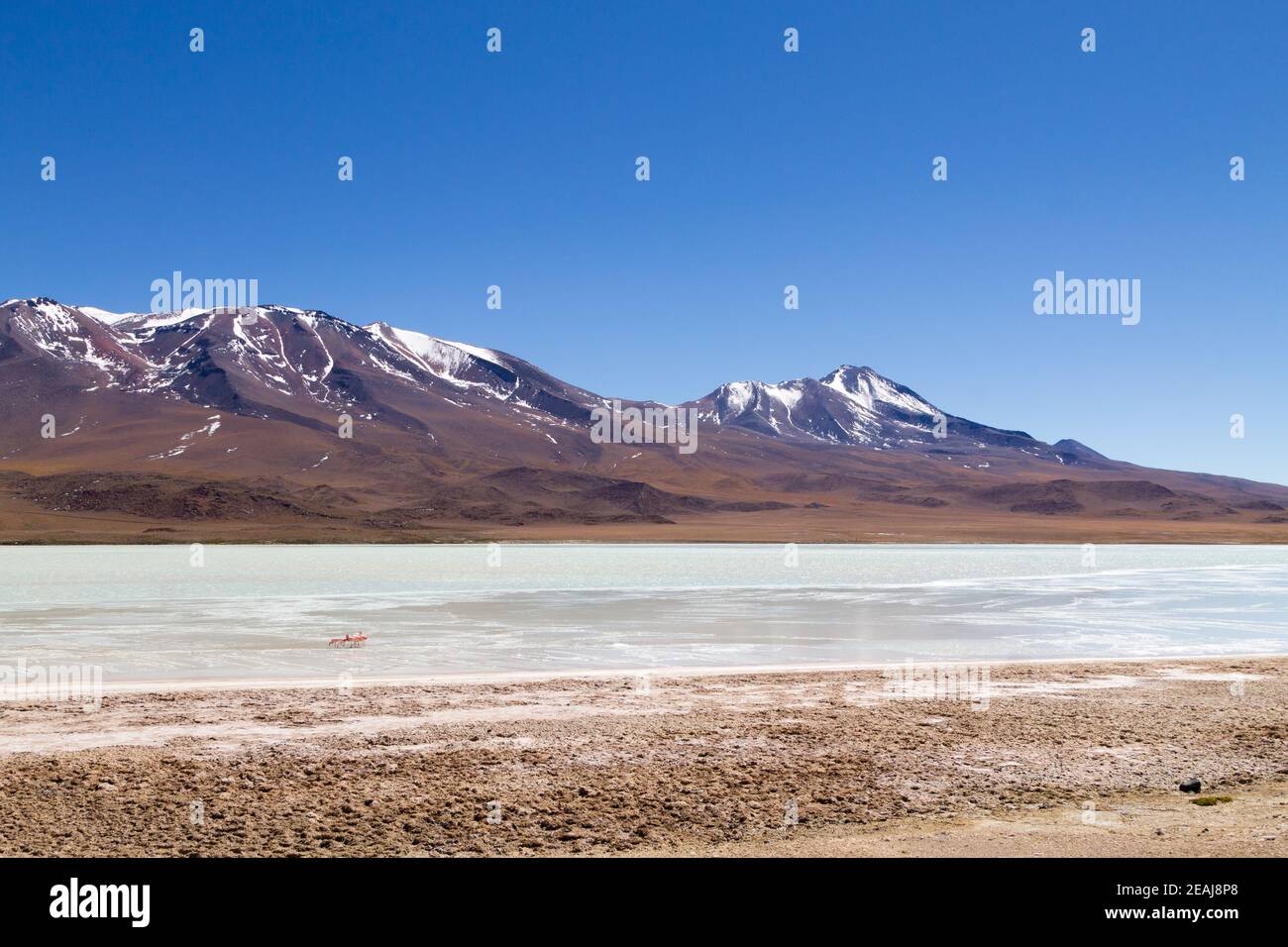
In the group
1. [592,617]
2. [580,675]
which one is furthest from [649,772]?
[592,617]

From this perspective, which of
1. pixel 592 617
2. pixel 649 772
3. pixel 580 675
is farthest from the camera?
pixel 592 617

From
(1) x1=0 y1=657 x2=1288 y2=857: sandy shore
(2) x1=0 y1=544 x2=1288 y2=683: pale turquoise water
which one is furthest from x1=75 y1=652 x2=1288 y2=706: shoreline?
(1) x1=0 y1=657 x2=1288 y2=857: sandy shore

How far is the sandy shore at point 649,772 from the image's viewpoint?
7.87 metres

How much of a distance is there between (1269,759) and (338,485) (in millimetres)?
170243

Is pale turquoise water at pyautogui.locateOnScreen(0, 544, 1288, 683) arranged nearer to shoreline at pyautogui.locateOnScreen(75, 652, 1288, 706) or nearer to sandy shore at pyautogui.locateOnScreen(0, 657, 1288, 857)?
shoreline at pyautogui.locateOnScreen(75, 652, 1288, 706)

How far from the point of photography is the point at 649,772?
984 centimetres

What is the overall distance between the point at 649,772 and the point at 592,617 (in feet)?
54.6

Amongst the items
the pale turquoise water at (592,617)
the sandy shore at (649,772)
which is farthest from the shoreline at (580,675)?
the sandy shore at (649,772)

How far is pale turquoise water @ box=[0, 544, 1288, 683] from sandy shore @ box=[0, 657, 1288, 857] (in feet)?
14.3

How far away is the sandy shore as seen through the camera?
7871 mm

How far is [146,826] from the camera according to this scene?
8055 millimetres

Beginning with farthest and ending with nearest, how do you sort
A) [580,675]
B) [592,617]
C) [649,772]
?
[592,617] → [580,675] → [649,772]

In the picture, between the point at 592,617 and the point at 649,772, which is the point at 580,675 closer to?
the point at 649,772
